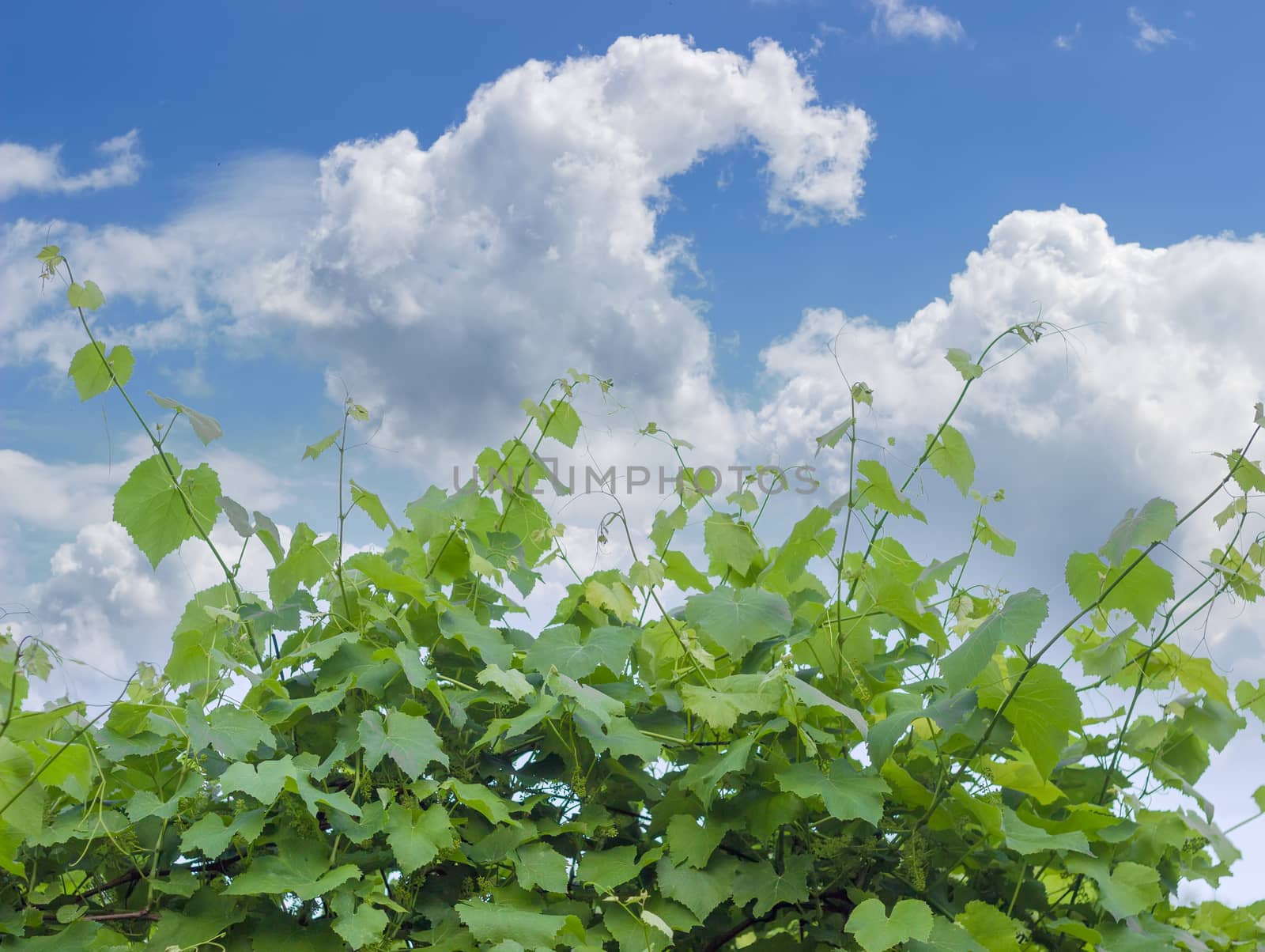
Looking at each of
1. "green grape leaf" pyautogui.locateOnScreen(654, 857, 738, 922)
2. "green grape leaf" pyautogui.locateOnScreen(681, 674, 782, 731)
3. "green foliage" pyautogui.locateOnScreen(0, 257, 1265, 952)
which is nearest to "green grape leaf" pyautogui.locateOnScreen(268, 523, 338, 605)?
"green foliage" pyautogui.locateOnScreen(0, 257, 1265, 952)

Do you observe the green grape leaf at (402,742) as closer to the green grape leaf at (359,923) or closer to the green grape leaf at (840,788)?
the green grape leaf at (359,923)

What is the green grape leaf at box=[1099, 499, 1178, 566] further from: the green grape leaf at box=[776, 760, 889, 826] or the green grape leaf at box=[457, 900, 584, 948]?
the green grape leaf at box=[457, 900, 584, 948]

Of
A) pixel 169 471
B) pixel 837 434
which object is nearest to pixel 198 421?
pixel 169 471

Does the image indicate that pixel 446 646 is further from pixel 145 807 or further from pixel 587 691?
pixel 145 807

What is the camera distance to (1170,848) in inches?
100

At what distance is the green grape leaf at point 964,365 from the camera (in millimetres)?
2352

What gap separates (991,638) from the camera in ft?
6.21

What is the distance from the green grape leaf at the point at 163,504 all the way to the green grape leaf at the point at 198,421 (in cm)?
10

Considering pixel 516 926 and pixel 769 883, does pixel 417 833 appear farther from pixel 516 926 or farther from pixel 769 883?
pixel 769 883

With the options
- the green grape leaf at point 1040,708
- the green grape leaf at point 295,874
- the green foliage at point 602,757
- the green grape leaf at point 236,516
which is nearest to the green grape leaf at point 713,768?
the green foliage at point 602,757

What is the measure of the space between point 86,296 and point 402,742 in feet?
4.10

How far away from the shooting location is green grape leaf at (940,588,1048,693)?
187 cm

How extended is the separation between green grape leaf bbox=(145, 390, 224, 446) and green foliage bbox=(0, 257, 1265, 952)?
0.08 metres

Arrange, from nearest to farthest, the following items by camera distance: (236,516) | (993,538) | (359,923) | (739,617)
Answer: (359,923) → (739,617) → (236,516) → (993,538)
